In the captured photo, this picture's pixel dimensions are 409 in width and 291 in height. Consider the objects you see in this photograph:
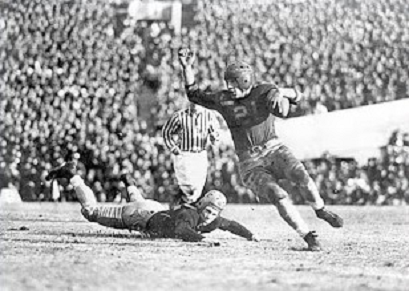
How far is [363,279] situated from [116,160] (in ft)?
5.01

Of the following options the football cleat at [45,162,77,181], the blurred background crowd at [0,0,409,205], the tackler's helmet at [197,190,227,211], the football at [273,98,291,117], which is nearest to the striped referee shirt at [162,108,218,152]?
the blurred background crowd at [0,0,409,205]

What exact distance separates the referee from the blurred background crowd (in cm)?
11

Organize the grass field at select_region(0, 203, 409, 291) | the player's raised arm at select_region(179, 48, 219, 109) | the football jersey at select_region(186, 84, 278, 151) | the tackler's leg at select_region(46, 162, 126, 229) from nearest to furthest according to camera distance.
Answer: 1. the grass field at select_region(0, 203, 409, 291)
2. the football jersey at select_region(186, 84, 278, 151)
3. the player's raised arm at select_region(179, 48, 219, 109)
4. the tackler's leg at select_region(46, 162, 126, 229)

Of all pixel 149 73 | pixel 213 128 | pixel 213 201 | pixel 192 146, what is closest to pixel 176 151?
pixel 192 146

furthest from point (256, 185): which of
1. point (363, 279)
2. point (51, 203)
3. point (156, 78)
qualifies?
point (51, 203)

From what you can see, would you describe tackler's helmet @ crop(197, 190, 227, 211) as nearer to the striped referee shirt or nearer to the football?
the striped referee shirt

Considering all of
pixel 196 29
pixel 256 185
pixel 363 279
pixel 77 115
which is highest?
pixel 196 29

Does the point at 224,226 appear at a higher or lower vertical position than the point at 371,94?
lower

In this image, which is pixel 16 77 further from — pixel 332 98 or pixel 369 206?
pixel 369 206

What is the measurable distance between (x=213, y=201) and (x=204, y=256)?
1.11 ft

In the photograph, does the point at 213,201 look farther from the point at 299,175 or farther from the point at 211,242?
the point at 299,175

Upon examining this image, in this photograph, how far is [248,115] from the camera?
2.66m

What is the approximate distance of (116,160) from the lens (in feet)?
10.8

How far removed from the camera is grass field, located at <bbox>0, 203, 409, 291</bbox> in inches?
80.0
